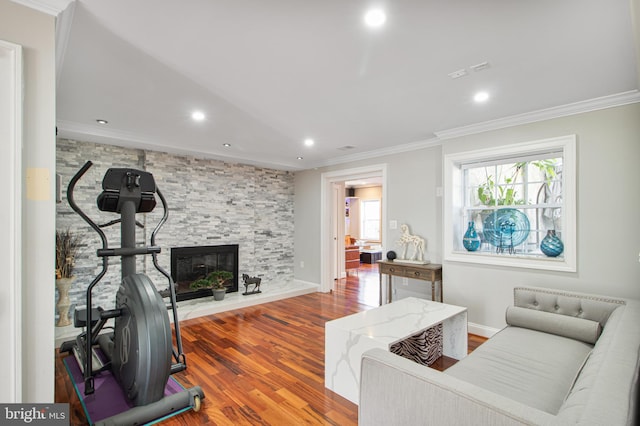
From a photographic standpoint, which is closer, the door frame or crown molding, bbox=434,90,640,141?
the door frame

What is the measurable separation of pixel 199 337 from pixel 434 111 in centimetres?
344

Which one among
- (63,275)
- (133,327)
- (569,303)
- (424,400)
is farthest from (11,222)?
(569,303)

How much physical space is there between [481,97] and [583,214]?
1.44 m

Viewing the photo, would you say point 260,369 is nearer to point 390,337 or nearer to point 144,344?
point 144,344

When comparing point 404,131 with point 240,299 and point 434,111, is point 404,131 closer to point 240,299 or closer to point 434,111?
point 434,111

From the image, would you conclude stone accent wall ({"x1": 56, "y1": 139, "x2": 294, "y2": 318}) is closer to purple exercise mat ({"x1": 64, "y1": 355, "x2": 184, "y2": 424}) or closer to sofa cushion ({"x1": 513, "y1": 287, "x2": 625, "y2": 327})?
purple exercise mat ({"x1": 64, "y1": 355, "x2": 184, "y2": 424})

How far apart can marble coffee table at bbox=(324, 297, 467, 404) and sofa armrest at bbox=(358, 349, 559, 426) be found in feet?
2.51

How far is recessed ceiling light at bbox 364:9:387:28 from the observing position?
1.59 m

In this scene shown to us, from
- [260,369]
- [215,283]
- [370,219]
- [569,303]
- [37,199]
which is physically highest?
[37,199]

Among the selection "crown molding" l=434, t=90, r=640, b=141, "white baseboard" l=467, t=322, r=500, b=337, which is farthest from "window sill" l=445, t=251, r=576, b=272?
"crown molding" l=434, t=90, r=640, b=141

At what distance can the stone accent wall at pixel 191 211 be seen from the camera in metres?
3.86

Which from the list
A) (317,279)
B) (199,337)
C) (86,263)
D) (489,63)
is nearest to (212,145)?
(86,263)

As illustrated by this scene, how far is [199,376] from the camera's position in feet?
8.60

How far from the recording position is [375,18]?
1.63 meters
